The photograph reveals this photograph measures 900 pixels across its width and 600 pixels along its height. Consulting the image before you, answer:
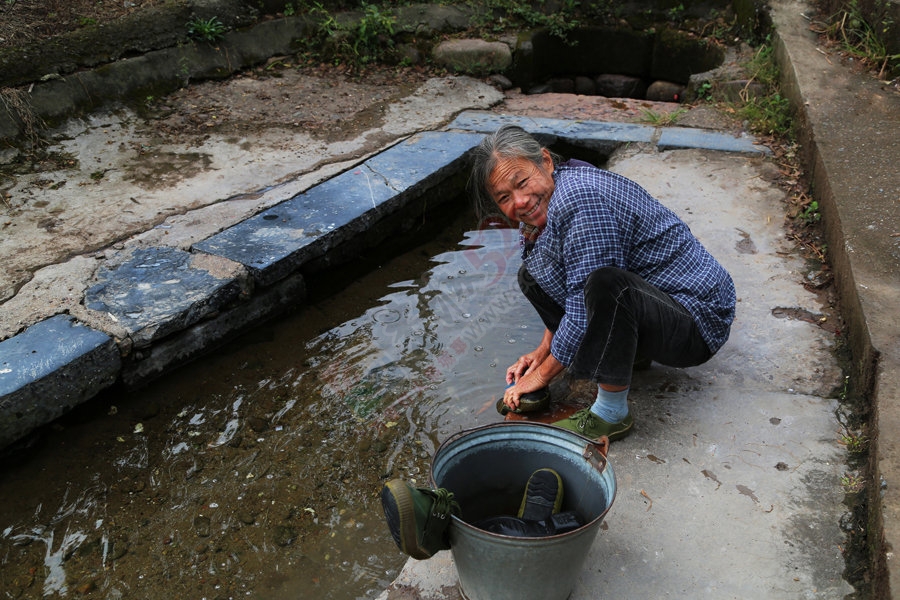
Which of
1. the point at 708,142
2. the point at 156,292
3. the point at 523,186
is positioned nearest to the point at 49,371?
the point at 156,292

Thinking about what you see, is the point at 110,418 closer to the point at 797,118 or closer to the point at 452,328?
the point at 452,328

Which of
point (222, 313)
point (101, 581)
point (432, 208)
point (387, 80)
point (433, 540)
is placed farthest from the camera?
point (387, 80)

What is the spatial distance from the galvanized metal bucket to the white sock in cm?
46

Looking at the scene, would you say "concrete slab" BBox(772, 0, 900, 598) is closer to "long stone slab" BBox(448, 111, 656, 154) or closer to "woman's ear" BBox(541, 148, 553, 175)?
"long stone slab" BBox(448, 111, 656, 154)

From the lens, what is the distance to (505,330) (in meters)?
3.72

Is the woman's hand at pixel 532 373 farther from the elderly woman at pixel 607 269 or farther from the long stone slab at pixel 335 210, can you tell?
the long stone slab at pixel 335 210

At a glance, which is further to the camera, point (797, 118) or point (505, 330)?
point (797, 118)

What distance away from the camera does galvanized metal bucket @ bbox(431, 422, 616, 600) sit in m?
1.83

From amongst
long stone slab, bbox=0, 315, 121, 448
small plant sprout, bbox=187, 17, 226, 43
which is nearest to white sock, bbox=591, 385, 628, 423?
long stone slab, bbox=0, 315, 121, 448

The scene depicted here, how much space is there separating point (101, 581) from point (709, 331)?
2292mm

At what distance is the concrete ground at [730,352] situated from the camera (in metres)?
2.16

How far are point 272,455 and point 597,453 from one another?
1.53 meters

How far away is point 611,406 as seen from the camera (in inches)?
102

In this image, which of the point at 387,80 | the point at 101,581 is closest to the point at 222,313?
the point at 101,581
